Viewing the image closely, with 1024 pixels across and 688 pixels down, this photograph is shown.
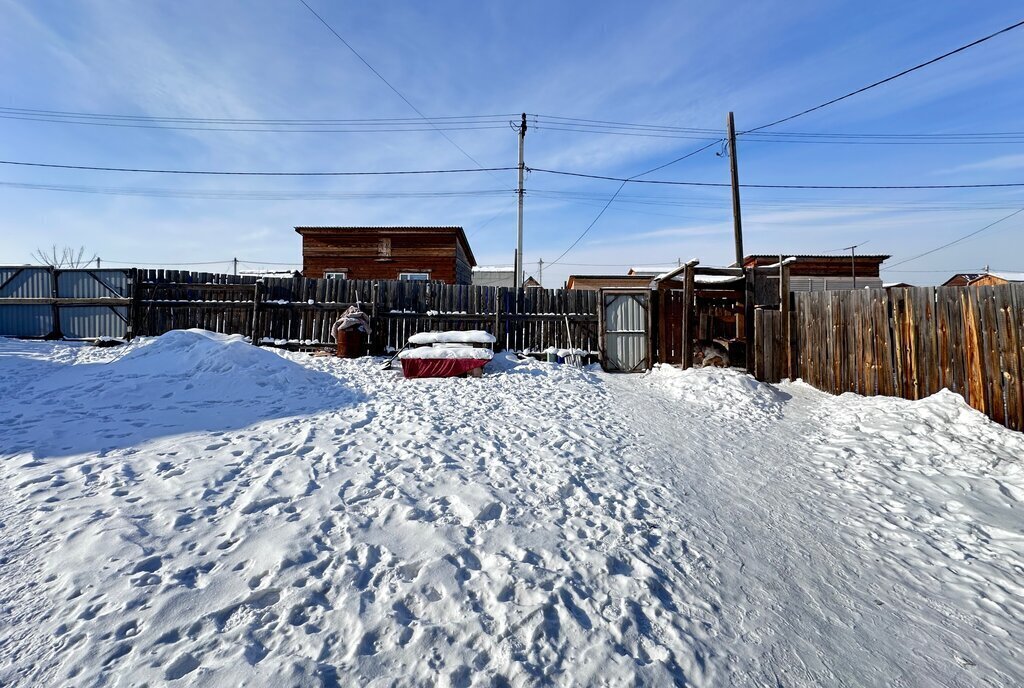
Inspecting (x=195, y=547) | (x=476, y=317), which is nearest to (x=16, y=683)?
(x=195, y=547)

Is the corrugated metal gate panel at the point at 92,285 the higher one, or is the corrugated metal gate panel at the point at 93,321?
the corrugated metal gate panel at the point at 92,285

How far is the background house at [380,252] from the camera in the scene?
800 inches

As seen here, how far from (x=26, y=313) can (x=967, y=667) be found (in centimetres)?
1856

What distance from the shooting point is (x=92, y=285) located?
38.9 feet

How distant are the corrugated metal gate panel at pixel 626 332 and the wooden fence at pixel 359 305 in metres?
0.74

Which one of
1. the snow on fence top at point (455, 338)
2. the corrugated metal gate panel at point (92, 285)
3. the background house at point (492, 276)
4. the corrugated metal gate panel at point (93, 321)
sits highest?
the background house at point (492, 276)

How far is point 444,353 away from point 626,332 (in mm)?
4891

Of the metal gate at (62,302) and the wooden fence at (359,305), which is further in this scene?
the metal gate at (62,302)

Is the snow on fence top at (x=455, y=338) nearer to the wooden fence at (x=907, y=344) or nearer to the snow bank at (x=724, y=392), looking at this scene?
the snow bank at (x=724, y=392)

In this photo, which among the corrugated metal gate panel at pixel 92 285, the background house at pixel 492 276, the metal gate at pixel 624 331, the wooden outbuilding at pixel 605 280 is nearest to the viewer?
the metal gate at pixel 624 331

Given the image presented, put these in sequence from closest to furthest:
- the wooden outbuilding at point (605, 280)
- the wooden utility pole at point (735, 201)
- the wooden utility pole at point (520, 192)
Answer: the wooden utility pole at point (735, 201) → the wooden utility pole at point (520, 192) → the wooden outbuilding at point (605, 280)

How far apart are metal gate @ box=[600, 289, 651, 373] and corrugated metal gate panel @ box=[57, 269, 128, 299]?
1296 centimetres

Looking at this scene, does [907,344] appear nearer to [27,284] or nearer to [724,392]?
[724,392]

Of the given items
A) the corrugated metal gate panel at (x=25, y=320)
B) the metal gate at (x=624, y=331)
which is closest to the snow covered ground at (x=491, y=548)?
the metal gate at (x=624, y=331)
